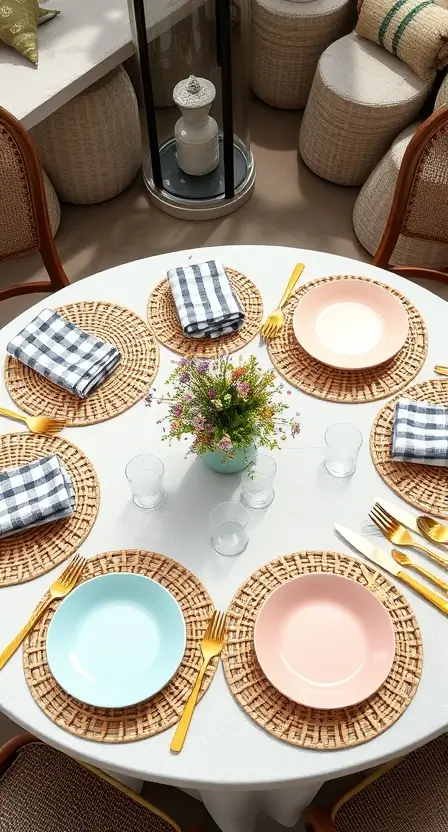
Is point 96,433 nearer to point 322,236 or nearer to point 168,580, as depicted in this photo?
point 168,580

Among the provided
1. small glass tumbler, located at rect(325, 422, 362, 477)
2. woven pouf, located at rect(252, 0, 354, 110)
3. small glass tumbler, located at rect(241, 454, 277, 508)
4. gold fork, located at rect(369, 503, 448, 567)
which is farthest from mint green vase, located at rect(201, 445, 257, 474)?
woven pouf, located at rect(252, 0, 354, 110)

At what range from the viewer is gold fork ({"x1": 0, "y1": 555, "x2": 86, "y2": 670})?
4.27 ft

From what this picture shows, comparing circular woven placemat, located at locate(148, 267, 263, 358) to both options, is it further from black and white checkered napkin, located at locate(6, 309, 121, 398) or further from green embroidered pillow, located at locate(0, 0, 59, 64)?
green embroidered pillow, located at locate(0, 0, 59, 64)

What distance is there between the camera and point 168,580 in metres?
1.37

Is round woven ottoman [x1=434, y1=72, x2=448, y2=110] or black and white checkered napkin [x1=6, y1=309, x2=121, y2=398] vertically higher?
round woven ottoman [x1=434, y1=72, x2=448, y2=110]

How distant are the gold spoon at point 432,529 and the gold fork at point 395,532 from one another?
2 cm

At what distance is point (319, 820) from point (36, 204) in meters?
1.52

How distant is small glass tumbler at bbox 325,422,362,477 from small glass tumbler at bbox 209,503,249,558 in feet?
0.68

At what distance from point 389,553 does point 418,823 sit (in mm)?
492

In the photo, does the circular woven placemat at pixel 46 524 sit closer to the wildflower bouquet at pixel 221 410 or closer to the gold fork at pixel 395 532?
the wildflower bouquet at pixel 221 410

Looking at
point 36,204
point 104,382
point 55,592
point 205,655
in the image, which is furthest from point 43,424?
point 36,204

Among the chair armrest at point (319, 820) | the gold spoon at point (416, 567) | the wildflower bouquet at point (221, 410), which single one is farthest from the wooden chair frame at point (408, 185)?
the chair armrest at point (319, 820)

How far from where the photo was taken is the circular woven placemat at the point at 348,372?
1602 mm

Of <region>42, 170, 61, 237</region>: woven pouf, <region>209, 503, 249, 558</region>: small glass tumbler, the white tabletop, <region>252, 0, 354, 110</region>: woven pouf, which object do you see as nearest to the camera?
<region>209, 503, 249, 558</region>: small glass tumbler
